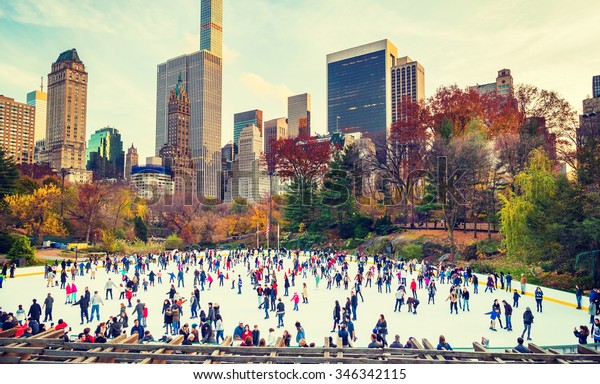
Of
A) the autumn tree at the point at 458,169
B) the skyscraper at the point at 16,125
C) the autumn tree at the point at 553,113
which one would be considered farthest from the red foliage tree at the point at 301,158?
the skyscraper at the point at 16,125

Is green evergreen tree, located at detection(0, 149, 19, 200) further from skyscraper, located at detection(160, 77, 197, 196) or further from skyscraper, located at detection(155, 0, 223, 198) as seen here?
skyscraper, located at detection(155, 0, 223, 198)

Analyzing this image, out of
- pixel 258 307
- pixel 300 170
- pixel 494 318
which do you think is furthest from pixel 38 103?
pixel 300 170

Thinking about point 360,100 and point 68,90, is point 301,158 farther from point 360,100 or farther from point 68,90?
point 360,100

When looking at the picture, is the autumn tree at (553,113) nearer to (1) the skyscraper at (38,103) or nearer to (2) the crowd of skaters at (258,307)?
(2) the crowd of skaters at (258,307)

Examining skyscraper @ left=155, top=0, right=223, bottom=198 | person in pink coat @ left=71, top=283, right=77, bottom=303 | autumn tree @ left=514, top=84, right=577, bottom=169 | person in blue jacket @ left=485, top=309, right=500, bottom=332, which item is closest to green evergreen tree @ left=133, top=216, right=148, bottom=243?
person in pink coat @ left=71, top=283, right=77, bottom=303

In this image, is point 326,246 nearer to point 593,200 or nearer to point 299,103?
point 593,200

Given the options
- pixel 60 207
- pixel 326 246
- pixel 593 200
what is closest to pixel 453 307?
pixel 593 200
